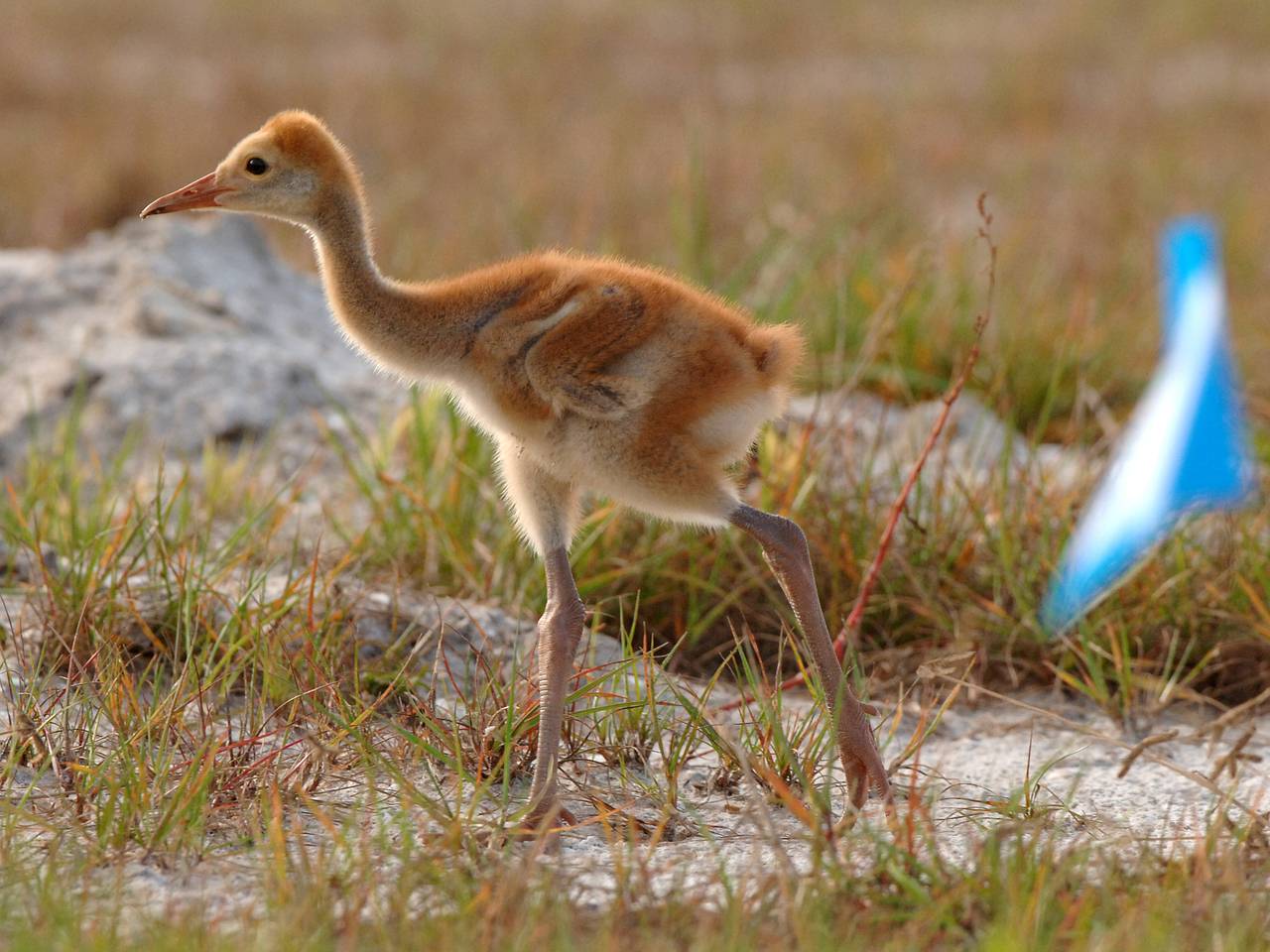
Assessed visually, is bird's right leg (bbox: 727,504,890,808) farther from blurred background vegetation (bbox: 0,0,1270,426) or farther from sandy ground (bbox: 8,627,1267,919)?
blurred background vegetation (bbox: 0,0,1270,426)

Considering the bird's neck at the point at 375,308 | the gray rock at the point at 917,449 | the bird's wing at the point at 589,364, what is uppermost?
the gray rock at the point at 917,449

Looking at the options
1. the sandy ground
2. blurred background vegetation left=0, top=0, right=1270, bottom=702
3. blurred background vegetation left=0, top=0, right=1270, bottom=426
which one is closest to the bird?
the sandy ground

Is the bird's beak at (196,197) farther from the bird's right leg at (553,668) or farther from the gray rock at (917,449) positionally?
the gray rock at (917,449)

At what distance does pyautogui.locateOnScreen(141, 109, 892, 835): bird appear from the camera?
2.27 m

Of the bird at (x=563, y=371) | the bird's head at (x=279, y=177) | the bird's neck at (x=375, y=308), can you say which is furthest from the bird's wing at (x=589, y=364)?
the bird's head at (x=279, y=177)

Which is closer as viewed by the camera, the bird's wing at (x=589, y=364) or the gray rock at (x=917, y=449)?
the bird's wing at (x=589, y=364)

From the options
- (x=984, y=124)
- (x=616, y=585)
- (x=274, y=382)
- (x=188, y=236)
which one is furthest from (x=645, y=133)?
(x=616, y=585)

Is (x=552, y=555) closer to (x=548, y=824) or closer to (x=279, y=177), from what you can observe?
(x=548, y=824)

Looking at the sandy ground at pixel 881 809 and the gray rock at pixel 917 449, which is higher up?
the gray rock at pixel 917 449

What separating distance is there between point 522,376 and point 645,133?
801cm

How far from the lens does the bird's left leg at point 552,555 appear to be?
2.38 meters

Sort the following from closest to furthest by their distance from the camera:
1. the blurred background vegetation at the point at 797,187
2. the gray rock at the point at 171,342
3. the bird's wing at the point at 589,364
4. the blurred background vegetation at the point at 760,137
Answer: the bird's wing at the point at 589,364 → the blurred background vegetation at the point at 797,187 → the gray rock at the point at 171,342 → the blurred background vegetation at the point at 760,137

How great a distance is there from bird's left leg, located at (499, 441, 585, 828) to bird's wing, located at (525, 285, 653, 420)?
0.18 m

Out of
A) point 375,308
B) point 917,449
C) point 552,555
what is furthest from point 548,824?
point 917,449
